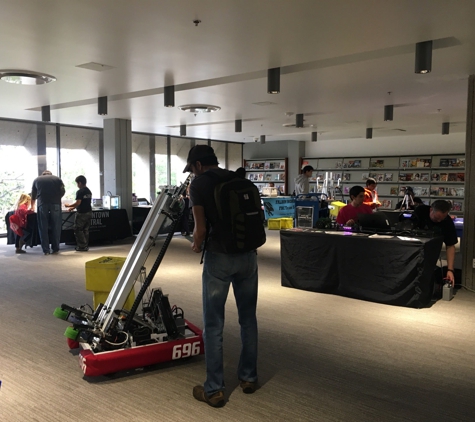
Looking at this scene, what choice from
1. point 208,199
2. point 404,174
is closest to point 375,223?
point 208,199

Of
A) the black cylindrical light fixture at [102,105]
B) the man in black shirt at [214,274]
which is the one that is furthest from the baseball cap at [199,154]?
the black cylindrical light fixture at [102,105]

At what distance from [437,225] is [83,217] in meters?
6.81

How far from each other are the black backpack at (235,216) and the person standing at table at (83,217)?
7.12 meters

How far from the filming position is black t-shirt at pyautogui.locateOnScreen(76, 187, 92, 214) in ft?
30.6

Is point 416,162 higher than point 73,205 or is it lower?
higher

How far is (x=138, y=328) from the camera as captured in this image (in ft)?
11.7

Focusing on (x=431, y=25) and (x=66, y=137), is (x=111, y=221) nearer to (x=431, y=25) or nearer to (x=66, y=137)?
Result: (x=66, y=137)

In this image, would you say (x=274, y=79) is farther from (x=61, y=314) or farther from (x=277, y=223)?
(x=277, y=223)

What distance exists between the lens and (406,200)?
431 inches

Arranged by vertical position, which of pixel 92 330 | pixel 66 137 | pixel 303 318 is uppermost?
pixel 66 137

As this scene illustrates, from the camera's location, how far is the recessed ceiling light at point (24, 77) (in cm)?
636

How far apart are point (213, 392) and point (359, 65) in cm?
462

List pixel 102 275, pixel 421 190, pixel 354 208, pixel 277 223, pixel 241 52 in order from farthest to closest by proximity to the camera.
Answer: pixel 421 190 < pixel 277 223 < pixel 354 208 < pixel 241 52 < pixel 102 275

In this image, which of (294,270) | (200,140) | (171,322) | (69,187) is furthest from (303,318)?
(200,140)
